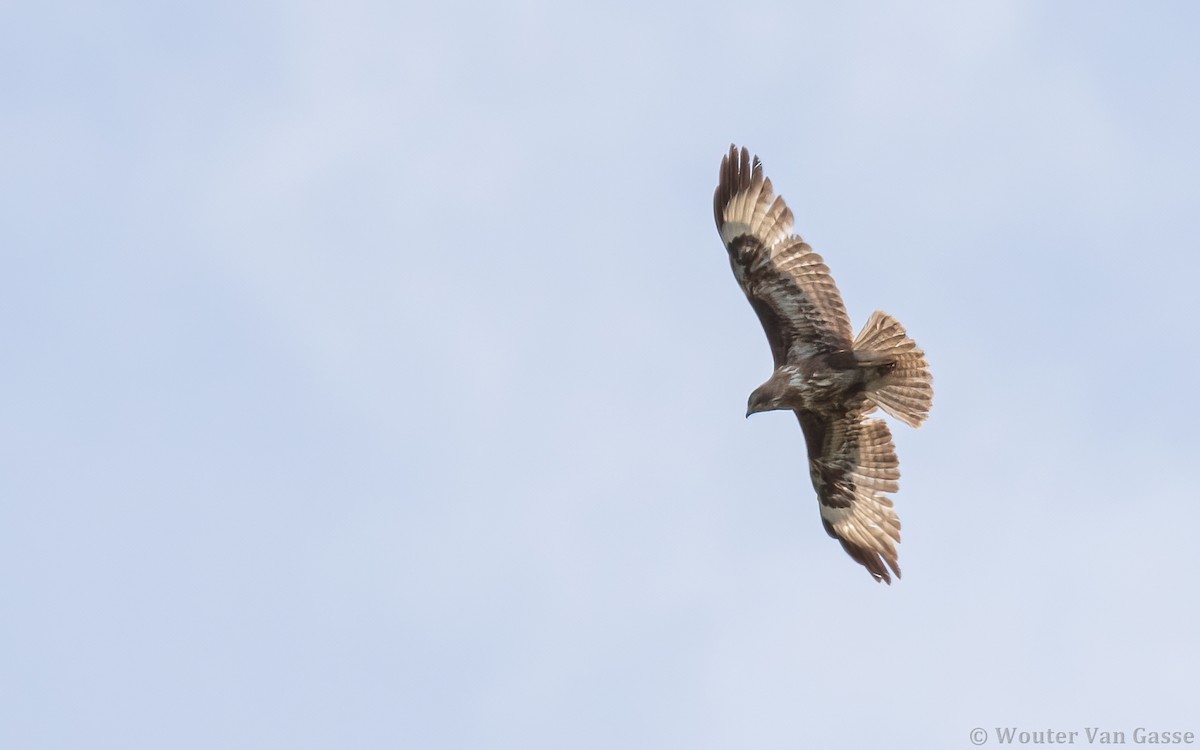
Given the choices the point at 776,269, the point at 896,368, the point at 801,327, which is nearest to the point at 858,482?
the point at 896,368

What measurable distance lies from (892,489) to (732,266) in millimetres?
2594

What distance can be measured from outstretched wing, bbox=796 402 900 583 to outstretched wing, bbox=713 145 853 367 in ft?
3.20

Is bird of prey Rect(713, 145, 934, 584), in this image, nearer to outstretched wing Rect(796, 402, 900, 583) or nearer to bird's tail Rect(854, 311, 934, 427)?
bird's tail Rect(854, 311, 934, 427)

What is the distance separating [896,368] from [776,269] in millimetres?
1287

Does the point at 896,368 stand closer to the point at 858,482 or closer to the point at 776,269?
the point at 776,269

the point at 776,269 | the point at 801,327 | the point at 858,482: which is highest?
the point at 776,269

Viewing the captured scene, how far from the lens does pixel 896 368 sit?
12.1 m

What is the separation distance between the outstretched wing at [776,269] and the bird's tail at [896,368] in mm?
249

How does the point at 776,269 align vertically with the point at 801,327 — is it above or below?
above

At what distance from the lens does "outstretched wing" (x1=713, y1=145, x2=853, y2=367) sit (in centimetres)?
1216

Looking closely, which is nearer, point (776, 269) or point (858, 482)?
point (776, 269)

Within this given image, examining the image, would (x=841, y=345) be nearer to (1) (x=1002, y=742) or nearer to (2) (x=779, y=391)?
(2) (x=779, y=391)

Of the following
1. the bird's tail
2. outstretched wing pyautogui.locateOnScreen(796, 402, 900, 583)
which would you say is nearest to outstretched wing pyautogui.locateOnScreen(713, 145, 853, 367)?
the bird's tail

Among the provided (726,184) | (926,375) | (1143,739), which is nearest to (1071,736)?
(1143,739)
